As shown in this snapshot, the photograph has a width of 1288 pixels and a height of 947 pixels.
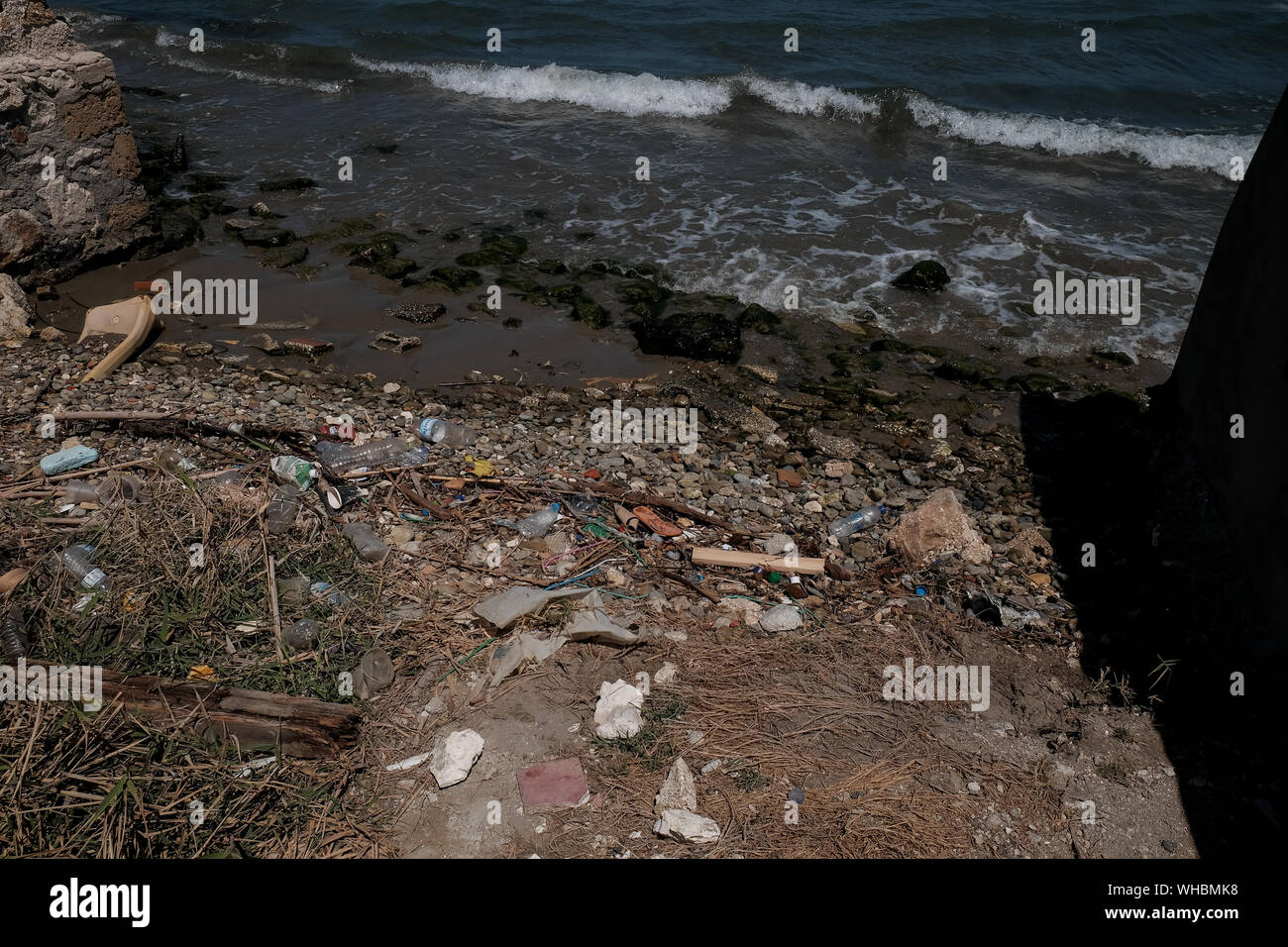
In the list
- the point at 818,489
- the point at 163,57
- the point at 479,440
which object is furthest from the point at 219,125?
the point at 818,489

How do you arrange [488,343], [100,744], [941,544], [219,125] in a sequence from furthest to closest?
[219,125] → [488,343] → [941,544] → [100,744]

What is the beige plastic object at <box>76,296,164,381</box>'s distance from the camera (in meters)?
6.57

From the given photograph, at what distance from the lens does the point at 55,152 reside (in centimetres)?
722

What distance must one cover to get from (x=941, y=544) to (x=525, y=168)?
803 cm

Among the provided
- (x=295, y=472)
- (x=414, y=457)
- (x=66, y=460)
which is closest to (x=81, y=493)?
(x=66, y=460)

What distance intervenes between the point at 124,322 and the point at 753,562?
5353 millimetres

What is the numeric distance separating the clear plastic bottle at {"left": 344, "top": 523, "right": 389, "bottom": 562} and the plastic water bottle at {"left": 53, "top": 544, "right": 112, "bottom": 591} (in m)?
1.11

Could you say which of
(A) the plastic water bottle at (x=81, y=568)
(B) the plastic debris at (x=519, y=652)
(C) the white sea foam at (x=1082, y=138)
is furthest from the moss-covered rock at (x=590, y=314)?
(C) the white sea foam at (x=1082, y=138)

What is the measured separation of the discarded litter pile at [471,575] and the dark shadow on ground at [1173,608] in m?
0.38

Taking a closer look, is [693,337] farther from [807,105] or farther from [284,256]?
[807,105]

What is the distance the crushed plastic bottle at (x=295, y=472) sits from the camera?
4.89 m

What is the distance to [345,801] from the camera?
3.39 m

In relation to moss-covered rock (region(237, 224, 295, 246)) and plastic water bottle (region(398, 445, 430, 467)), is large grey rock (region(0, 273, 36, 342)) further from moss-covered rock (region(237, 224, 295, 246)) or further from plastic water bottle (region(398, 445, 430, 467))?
plastic water bottle (region(398, 445, 430, 467))
